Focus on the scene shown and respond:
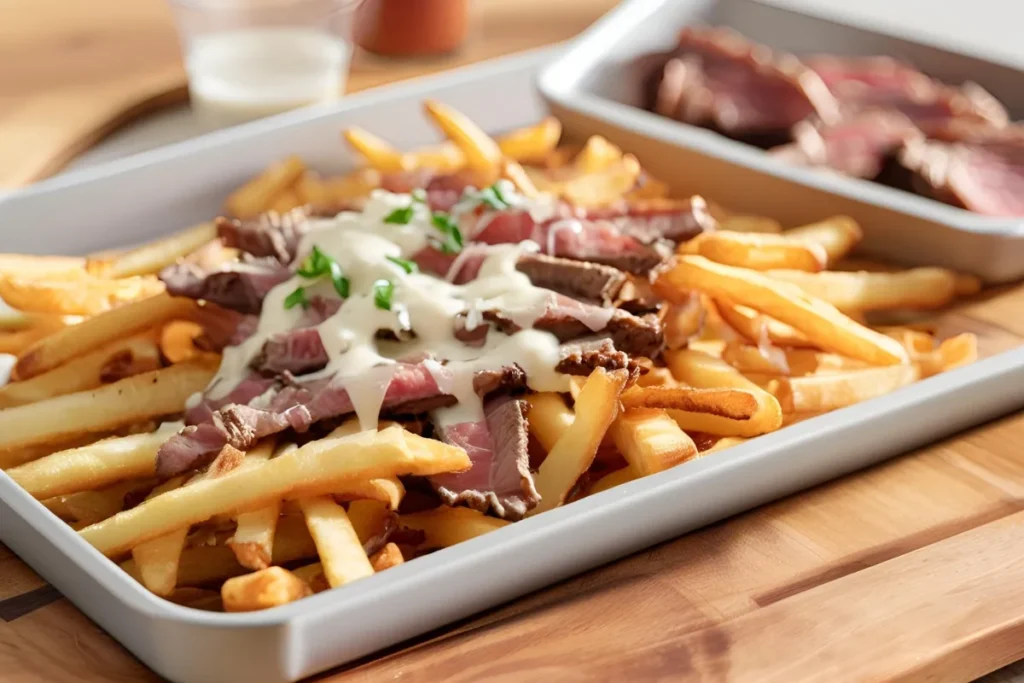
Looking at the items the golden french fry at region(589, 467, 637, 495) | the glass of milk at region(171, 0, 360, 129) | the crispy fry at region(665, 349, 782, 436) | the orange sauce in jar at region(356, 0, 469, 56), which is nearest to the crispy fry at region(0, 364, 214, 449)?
the golden french fry at region(589, 467, 637, 495)

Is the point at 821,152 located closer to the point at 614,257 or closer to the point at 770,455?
the point at 614,257

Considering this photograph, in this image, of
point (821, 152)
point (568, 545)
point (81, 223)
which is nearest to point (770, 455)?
point (568, 545)

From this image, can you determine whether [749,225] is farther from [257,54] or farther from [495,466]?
[257,54]

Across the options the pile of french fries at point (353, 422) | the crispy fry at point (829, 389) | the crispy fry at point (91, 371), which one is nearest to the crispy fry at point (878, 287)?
the pile of french fries at point (353, 422)

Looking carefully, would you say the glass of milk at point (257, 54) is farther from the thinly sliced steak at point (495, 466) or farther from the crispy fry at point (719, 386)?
the thinly sliced steak at point (495, 466)

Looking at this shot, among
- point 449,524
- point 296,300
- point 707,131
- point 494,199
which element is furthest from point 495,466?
point 707,131

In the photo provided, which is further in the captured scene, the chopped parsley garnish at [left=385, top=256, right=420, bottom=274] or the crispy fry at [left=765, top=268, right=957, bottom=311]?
the crispy fry at [left=765, top=268, right=957, bottom=311]

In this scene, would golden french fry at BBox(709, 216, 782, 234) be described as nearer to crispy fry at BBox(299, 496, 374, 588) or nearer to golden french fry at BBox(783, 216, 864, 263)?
golden french fry at BBox(783, 216, 864, 263)

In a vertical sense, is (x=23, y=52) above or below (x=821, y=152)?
below
